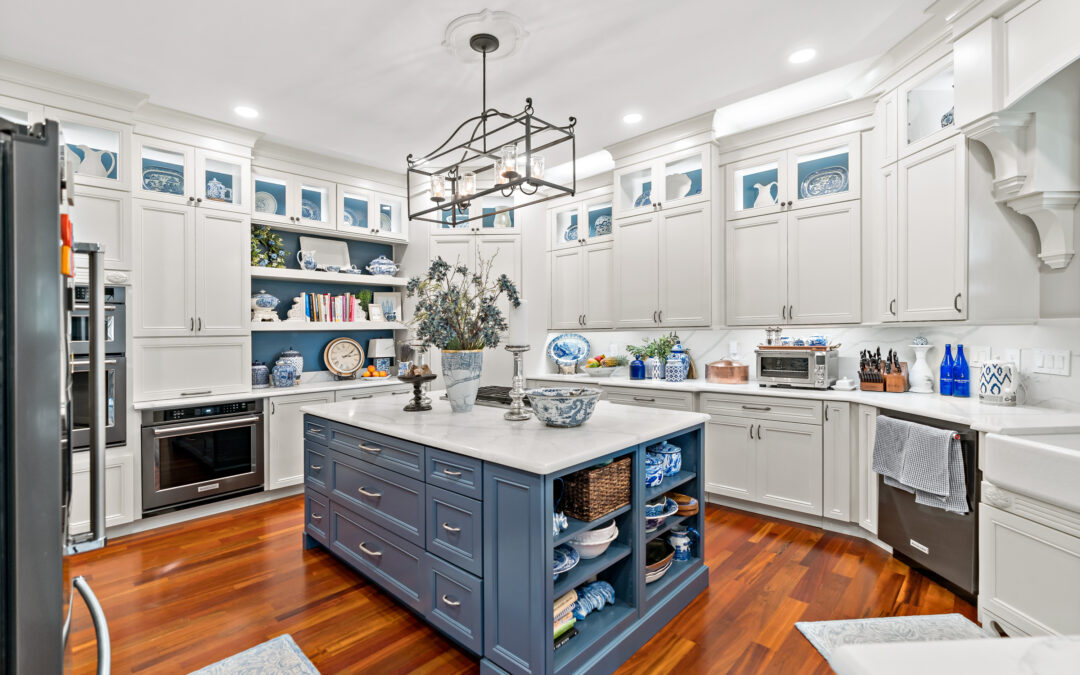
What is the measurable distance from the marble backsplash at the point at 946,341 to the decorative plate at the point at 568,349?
536mm

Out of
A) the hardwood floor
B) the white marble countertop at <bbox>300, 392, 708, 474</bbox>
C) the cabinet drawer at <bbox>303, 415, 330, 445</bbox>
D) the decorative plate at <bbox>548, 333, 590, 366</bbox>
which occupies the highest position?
the decorative plate at <bbox>548, 333, 590, 366</bbox>

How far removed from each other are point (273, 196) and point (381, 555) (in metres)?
3.34

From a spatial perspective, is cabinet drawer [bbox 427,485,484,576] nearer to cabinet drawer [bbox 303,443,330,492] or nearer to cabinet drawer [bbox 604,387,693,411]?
cabinet drawer [bbox 303,443,330,492]

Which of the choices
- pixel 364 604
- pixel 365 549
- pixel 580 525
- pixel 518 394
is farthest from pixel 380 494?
pixel 580 525

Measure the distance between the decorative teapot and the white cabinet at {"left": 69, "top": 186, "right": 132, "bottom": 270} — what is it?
1.93m

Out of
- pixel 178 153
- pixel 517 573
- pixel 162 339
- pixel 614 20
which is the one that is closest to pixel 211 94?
pixel 178 153

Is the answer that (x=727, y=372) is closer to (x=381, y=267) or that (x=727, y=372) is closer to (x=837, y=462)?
(x=837, y=462)

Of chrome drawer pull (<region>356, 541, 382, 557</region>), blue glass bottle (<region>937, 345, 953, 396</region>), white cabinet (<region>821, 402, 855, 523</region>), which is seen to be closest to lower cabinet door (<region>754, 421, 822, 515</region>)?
white cabinet (<region>821, 402, 855, 523</region>)

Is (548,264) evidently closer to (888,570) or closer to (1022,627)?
(888,570)

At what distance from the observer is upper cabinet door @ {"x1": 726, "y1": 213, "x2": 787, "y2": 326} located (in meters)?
3.68

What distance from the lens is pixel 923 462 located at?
2504 millimetres

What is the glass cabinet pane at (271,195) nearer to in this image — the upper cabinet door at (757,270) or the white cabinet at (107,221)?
the white cabinet at (107,221)

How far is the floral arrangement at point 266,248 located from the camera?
420 cm

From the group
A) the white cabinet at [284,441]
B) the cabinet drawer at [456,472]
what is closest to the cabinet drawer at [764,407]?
the cabinet drawer at [456,472]
